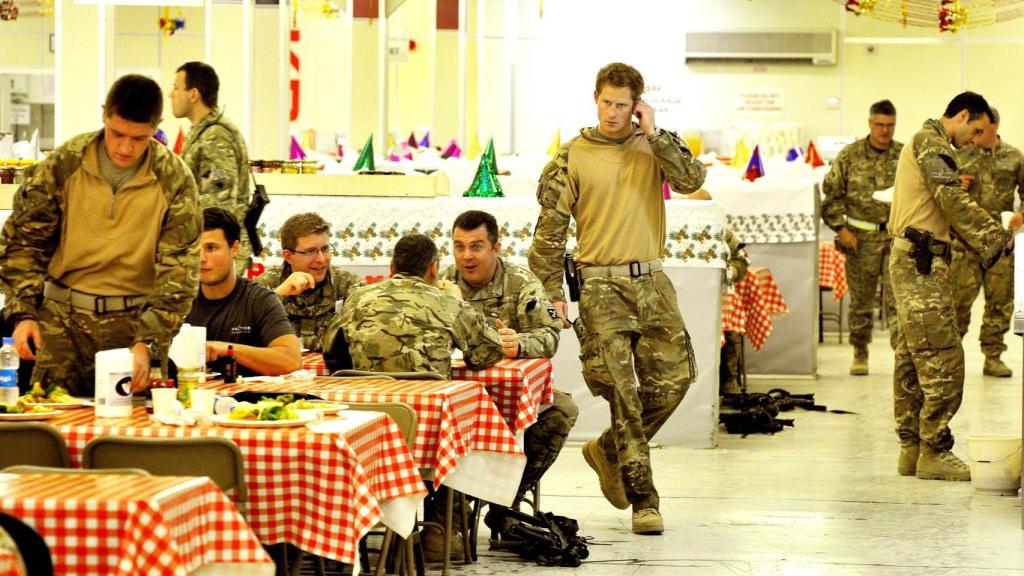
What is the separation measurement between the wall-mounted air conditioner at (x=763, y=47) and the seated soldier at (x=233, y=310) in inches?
746

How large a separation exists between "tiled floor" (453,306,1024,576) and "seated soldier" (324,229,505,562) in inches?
29.1

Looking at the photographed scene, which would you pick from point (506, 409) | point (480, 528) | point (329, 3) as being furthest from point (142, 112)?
point (329, 3)

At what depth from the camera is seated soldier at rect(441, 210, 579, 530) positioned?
6152 millimetres

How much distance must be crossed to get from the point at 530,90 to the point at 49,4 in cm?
1122

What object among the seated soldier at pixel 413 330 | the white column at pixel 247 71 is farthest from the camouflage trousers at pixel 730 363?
the seated soldier at pixel 413 330

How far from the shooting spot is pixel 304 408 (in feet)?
13.8

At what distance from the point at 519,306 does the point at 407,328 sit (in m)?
0.97

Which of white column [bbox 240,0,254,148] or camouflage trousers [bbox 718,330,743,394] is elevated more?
white column [bbox 240,0,254,148]

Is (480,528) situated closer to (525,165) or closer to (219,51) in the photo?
(219,51)

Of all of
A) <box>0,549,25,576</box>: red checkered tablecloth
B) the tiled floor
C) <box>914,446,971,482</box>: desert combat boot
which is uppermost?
<box>0,549,25,576</box>: red checkered tablecloth

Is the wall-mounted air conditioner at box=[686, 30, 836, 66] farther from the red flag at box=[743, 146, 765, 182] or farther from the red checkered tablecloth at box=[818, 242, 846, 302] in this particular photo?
the red flag at box=[743, 146, 765, 182]

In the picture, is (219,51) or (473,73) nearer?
(219,51)

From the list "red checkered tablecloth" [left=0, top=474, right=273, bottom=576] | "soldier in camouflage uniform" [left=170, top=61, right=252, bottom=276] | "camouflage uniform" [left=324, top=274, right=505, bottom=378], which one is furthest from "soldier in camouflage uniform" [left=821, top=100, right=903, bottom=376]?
"red checkered tablecloth" [left=0, top=474, right=273, bottom=576]

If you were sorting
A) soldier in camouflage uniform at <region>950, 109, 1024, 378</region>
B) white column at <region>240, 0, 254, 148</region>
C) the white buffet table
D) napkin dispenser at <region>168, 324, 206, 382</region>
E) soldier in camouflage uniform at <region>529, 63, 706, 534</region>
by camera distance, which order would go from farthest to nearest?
the white buffet table, white column at <region>240, 0, 254, 148</region>, soldier in camouflage uniform at <region>950, 109, 1024, 378</region>, soldier in camouflage uniform at <region>529, 63, 706, 534</region>, napkin dispenser at <region>168, 324, 206, 382</region>
